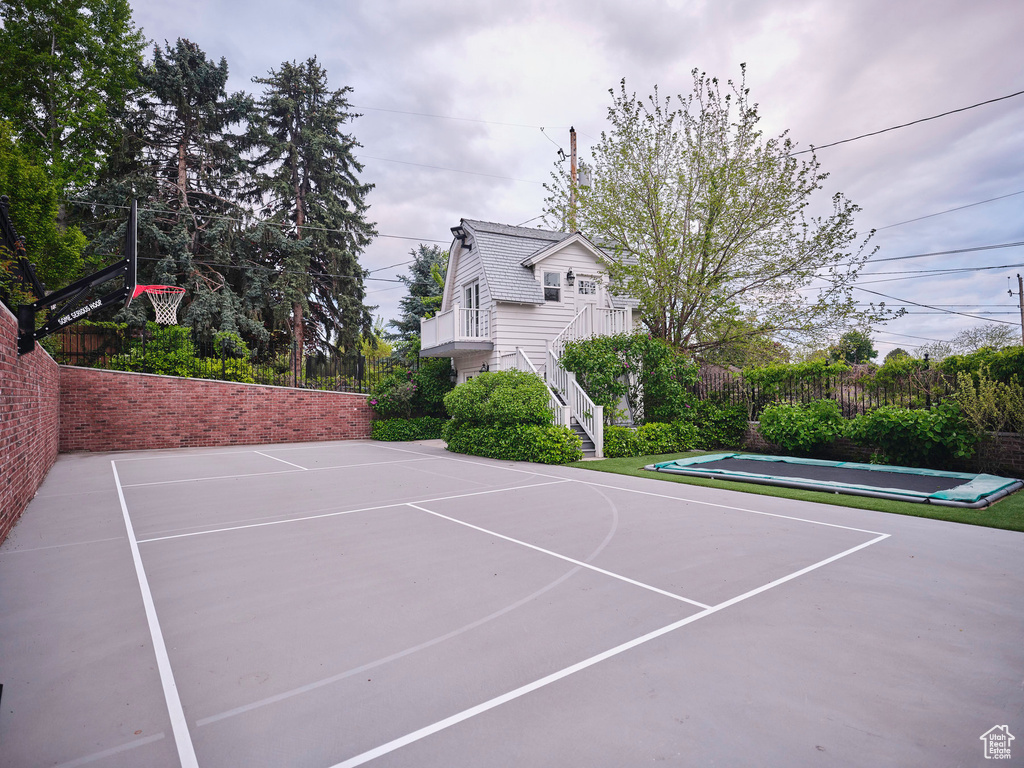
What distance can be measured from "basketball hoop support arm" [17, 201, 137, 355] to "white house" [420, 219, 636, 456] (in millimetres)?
8853

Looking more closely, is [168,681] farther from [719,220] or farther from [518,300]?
[719,220]

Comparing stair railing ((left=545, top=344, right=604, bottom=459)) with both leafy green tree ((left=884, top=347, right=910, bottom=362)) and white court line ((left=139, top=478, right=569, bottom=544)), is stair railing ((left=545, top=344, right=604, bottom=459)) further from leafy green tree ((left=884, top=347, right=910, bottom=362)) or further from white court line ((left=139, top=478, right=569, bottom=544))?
leafy green tree ((left=884, top=347, right=910, bottom=362))

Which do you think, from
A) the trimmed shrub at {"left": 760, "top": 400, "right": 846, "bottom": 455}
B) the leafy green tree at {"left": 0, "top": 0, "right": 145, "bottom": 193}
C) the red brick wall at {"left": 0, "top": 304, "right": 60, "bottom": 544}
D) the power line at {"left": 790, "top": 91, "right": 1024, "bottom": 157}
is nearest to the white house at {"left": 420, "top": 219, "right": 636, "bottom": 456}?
the trimmed shrub at {"left": 760, "top": 400, "right": 846, "bottom": 455}

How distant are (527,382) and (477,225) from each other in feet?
24.3

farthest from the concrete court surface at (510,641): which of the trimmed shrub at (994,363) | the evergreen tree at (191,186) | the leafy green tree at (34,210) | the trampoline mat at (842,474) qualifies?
the evergreen tree at (191,186)

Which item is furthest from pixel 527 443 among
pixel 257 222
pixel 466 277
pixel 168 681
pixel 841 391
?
pixel 257 222

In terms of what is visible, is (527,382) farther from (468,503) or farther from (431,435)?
(431,435)

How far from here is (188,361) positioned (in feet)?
52.2

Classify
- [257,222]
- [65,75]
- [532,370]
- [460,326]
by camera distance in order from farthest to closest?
[257,222]
[65,75]
[460,326]
[532,370]

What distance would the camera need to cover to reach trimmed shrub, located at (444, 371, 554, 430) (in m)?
11.6

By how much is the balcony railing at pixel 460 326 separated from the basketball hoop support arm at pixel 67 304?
9.23 metres

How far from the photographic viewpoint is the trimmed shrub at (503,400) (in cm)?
1165

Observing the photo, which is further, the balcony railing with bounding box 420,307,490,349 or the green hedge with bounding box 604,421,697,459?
the balcony railing with bounding box 420,307,490,349

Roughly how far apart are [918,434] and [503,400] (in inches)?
303
